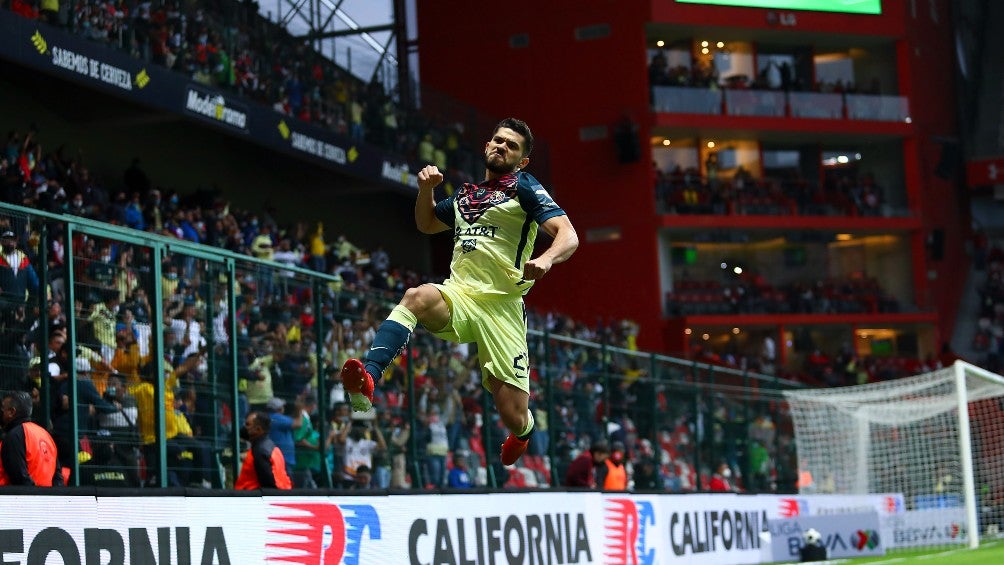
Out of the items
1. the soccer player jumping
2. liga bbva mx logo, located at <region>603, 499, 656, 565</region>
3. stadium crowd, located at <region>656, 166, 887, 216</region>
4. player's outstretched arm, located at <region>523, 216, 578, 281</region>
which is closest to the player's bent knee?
the soccer player jumping

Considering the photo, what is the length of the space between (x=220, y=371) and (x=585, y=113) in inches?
1225

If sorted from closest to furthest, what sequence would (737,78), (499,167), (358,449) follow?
1. (499,167)
2. (358,449)
3. (737,78)

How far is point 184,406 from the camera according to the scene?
38.0 feet

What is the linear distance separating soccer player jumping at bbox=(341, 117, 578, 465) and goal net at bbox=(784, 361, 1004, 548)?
1599cm

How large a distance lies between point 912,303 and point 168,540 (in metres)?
40.3

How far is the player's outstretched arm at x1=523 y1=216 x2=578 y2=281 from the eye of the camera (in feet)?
25.4

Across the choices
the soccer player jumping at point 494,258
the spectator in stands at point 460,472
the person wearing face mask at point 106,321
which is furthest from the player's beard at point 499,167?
the spectator in stands at point 460,472

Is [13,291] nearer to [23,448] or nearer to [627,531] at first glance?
[23,448]

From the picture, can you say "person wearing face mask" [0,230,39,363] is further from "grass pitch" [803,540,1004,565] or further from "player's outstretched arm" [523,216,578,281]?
"grass pitch" [803,540,1004,565]

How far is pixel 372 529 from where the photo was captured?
1019 cm

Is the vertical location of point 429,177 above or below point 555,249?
above

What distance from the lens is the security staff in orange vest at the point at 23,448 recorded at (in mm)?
9641

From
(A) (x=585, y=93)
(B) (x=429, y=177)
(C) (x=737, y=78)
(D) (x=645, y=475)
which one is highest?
(C) (x=737, y=78)

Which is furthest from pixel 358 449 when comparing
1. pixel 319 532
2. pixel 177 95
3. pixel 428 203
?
pixel 177 95
